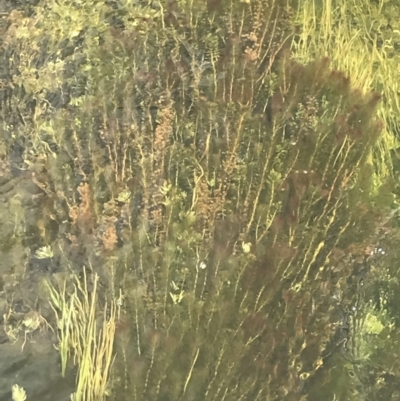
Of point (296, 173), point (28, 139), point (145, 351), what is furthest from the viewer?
point (28, 139)

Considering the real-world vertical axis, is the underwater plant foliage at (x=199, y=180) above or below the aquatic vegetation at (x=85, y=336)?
above

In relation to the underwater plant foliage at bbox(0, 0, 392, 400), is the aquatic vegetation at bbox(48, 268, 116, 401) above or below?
below

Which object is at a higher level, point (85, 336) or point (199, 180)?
point (199, 180)

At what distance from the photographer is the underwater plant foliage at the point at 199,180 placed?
122cm

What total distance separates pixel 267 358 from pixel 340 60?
0.71 m

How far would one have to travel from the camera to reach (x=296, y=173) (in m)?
1.32

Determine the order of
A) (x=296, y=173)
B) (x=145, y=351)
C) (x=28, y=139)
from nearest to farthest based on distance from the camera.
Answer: (x=145, y=351) → (x=296, y=173) → (x=28, y=139)

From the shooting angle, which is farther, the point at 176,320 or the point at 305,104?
the point at 305,104

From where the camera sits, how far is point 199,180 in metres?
1.34

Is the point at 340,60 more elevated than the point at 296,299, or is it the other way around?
the point at 340,60

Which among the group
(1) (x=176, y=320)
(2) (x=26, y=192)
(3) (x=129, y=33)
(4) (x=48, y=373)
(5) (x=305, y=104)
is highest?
(3) (x=129, y=33)

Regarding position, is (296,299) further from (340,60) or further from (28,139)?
(28,139)

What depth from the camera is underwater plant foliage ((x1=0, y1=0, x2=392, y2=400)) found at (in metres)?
1.22

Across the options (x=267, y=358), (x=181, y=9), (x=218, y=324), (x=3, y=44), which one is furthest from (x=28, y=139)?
(x=267, y=358)
